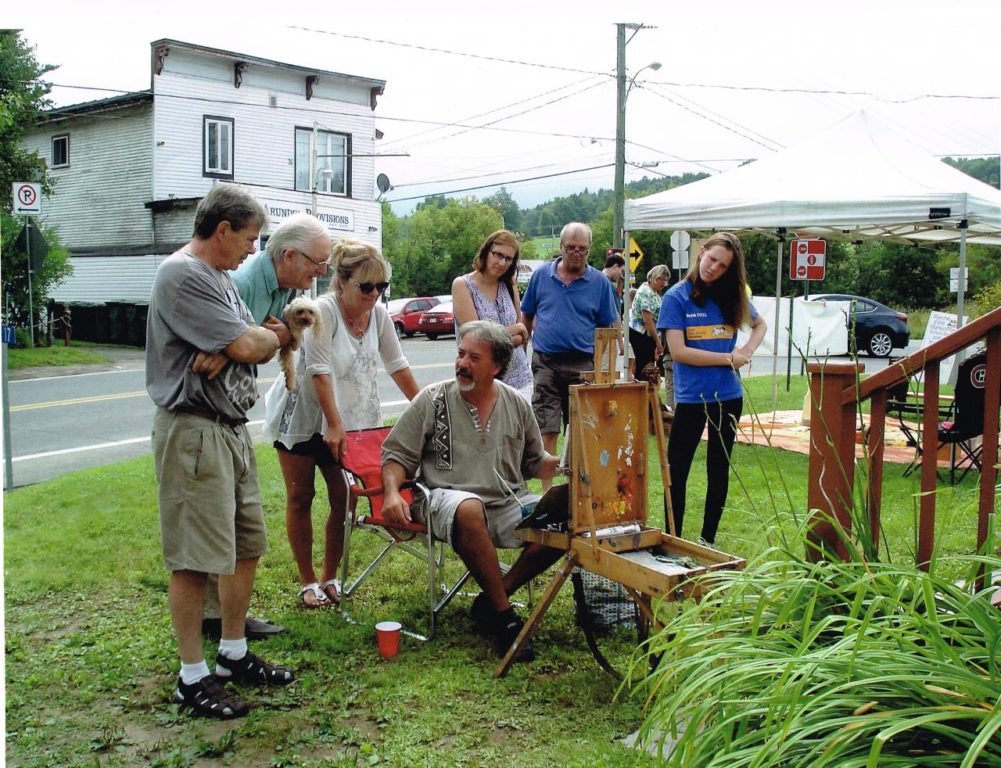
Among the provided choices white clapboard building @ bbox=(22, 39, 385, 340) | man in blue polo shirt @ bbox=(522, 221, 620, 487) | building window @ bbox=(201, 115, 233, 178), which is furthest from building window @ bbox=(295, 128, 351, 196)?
man in blue polo shirt @ bbox=(522, 221, 620, 487)

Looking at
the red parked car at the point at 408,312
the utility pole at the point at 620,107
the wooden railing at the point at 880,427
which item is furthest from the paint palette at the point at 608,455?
the red parked car at the point at 408,312

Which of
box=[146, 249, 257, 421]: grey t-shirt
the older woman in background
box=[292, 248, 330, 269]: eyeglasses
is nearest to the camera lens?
box=[146, 249, 257, 421]: grey t-shirt

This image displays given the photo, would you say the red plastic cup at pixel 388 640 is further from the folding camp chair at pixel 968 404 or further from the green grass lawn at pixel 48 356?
the green grass lawn at pixel 48 356

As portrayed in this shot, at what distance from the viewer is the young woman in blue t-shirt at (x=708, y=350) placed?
189 inches

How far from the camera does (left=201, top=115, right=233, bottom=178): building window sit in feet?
83.9

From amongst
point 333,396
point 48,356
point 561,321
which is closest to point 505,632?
point 333,396

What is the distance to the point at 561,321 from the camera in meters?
5.70

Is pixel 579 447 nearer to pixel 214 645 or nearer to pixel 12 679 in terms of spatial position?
pixel 214 645

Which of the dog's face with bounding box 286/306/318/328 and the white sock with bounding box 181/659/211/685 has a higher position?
the dog's face with bounding box 286/306/318/328

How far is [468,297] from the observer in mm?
5293

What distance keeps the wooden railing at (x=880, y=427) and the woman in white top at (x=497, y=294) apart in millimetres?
2360

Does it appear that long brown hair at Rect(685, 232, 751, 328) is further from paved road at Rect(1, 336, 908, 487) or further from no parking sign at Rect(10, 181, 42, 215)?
no parking sign at Rect(10, 181, 42, 215)

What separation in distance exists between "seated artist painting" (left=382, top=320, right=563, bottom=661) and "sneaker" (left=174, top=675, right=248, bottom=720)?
3.02ft

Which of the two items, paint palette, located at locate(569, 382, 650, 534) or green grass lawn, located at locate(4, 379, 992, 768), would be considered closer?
green grass lawn, located at locate(4, 379, 992, 768)
